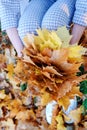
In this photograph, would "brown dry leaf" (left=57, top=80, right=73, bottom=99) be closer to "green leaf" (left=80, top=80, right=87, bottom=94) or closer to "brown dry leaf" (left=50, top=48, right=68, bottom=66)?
"brown dry leaf" (left=50, top=48, right=68, bottom=66)

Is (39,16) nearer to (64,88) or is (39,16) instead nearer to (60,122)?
(64,88)

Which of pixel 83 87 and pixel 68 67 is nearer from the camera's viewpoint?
pixel 68 67

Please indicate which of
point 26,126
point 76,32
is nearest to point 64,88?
point 76,32

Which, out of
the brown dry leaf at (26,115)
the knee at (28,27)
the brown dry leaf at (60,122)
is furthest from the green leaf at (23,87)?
the knee at (28,27)

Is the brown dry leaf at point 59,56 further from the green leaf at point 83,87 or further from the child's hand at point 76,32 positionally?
the green leaf at point 83,87

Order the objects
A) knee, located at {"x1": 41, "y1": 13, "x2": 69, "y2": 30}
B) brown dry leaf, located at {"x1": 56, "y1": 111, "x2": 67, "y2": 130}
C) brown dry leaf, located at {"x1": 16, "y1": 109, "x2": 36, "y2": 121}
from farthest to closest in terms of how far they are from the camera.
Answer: brown dry leaf, located at {"x1": 16, "y1": 109, "x2": 36, "y2": 121}
brown dry leaf, located at {"x1": 56, "y1": 111, "x2": 67, "y2": 130}
knee, located at {"x1": 41, "y1": 13, "x2": 69, "y2": 30}

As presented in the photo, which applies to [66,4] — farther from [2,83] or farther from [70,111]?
[2,83]

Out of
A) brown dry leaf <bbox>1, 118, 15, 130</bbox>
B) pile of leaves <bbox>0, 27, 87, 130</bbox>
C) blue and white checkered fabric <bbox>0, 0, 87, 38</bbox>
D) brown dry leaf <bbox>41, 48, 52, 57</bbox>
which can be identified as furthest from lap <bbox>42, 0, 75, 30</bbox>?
brown dry leaf <bbox>1, 118, 15, 130</bbox>

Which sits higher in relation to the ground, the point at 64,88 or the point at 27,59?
the point at 27,59
